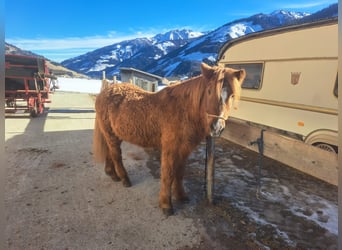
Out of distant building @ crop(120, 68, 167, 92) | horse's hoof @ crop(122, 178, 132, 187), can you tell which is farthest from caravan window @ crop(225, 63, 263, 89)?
distant building @ crop(120, 68, 167, 92)

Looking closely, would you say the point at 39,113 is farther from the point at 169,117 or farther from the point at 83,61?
the point at 83,61

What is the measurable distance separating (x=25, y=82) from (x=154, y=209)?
28.9 ft

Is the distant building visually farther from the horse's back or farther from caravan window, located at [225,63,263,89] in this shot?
the horse's back

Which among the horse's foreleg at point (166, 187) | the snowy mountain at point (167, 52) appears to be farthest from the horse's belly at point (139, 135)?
the snowy mountain at point (167, 52)

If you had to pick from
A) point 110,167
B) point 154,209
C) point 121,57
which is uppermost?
point 121,57

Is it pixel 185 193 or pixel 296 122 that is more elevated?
pixel 296 122

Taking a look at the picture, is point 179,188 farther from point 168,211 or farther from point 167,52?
point 167,52

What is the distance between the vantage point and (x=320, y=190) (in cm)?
379

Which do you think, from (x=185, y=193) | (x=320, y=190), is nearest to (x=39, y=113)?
(x=185, y=193)

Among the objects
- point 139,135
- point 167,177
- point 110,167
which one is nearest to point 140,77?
point 110,167

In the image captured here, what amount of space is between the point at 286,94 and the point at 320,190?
6.96 feet

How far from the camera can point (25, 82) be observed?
30.6 feet

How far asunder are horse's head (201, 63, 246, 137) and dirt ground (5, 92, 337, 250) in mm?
1240

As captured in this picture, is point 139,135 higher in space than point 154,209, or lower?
higher
